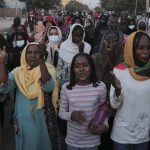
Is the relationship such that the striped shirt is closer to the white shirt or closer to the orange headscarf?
the white shirt

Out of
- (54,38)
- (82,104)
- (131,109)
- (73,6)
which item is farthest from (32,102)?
(73,6)

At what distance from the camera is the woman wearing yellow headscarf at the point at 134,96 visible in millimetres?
3623

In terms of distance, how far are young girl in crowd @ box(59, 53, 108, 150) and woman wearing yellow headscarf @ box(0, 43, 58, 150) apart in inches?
10.6

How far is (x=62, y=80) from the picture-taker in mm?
5879

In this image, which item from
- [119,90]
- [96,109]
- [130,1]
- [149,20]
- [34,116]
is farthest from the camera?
[130,1]

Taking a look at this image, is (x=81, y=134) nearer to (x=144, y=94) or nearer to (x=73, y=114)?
(x=73, y=114)

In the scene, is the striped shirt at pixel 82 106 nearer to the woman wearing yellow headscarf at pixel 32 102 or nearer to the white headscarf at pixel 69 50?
the woman wearing yellow headscarf at pixel 32 102

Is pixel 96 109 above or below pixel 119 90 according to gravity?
below

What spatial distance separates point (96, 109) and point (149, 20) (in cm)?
2999

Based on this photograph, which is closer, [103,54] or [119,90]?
[119,90]

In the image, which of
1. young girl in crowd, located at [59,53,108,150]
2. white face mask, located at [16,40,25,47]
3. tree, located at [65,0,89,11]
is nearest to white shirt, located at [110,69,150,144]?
young girl in crowd, located at [59,53,108,150]

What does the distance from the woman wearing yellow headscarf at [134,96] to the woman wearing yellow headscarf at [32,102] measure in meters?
0.75

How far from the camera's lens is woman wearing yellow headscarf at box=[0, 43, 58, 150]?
409 centimetres

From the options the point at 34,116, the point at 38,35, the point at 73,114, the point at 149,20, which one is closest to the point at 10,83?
the point at 34,116
